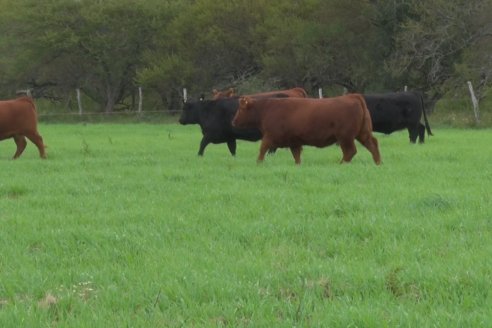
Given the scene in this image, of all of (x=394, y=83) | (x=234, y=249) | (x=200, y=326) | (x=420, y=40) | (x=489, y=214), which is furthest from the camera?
(x=394, y=83)

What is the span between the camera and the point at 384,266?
420 cm

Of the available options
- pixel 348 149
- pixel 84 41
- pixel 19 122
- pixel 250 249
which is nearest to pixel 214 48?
pixel 84 41

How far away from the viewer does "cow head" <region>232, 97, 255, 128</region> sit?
11.8m

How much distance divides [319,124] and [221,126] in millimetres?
2964

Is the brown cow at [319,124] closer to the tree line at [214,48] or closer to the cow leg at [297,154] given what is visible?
the cow leg at [297,154]

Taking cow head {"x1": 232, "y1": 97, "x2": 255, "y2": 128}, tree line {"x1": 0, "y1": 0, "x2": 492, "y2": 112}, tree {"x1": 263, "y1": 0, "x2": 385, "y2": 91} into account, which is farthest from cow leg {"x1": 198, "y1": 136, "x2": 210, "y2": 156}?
tree {"x1": 263, "y1": 0, "x2": 385, "y2": 91}

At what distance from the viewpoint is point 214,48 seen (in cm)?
3403

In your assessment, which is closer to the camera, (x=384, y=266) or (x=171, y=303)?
(x=171, y=303)

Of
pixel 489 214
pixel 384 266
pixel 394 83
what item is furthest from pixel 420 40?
pixel 384 266

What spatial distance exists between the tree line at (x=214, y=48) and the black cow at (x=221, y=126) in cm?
1587

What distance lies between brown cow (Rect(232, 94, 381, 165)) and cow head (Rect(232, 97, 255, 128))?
0.50 m

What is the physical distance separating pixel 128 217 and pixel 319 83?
27226 mm

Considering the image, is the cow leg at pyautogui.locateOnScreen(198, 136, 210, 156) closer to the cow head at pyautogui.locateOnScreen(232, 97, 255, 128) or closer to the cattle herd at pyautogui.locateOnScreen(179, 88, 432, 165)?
the cattle herd at pyautogui.locateOnScreen(179, 88, 432, 165)

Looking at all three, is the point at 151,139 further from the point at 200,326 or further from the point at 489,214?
the point at 200,326
